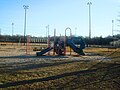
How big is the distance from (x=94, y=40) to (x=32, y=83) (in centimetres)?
7682

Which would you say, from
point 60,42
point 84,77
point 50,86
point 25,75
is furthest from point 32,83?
point 60,42

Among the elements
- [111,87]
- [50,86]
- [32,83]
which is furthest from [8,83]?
[111,87]

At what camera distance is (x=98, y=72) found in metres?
15.2

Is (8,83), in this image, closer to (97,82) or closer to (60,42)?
(97,82)

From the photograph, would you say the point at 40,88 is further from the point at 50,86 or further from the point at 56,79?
the point at 56,79

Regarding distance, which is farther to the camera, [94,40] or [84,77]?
[94,40]

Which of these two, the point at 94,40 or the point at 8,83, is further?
the point at 94,40

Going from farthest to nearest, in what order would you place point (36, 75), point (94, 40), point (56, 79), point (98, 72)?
point (94, 40)
point (98, 72)
point (36, 75)
point (56, 79)

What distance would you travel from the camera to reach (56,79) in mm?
12992

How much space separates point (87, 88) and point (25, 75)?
3479mm

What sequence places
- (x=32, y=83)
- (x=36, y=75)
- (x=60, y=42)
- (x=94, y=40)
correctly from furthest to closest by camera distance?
(x=94, y=40), (x=60, y=42), (x=36, y=75), (x=32, y=83)

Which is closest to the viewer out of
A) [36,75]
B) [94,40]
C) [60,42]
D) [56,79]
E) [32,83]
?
[32,83]

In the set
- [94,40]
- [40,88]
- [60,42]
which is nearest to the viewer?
[40,88]

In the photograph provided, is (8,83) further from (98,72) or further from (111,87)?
(98,72)
